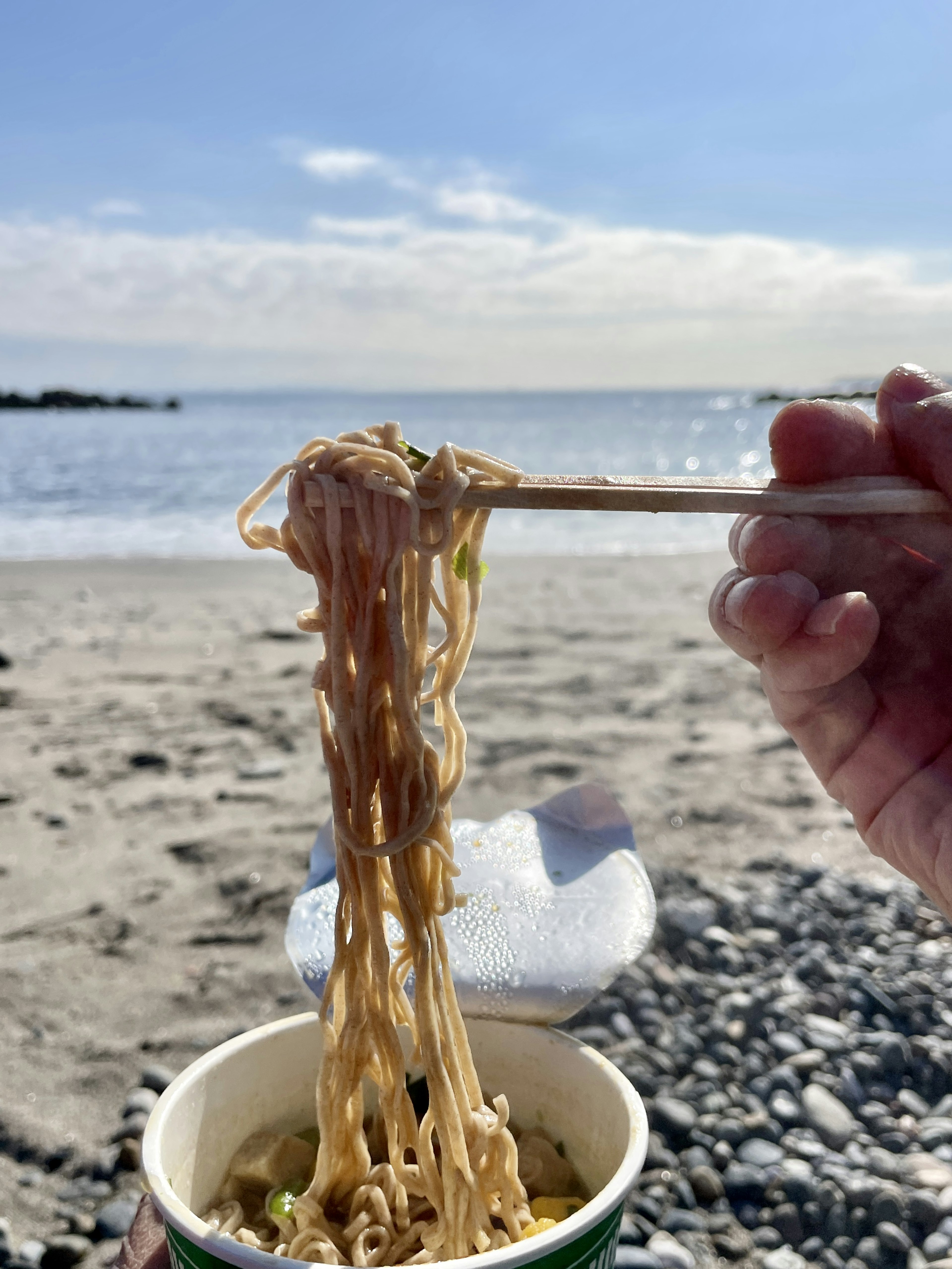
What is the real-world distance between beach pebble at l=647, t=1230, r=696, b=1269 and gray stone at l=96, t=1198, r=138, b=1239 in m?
1.12

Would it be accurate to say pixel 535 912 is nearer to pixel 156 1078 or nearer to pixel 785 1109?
pixel 785 1109

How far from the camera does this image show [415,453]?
1.47 metres

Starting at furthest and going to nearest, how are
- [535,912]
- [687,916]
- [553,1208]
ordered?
1. [687,916]
2. [535,912]
3. [553,1208]

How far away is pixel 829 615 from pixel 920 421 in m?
0.36

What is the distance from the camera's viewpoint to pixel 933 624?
5.52 ft

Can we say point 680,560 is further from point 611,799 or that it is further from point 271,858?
point 611,799

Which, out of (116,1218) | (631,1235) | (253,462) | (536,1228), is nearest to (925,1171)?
(631,1235)

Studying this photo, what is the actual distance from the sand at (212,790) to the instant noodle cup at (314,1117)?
873mm

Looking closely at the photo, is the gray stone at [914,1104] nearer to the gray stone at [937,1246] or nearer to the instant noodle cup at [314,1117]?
the gray stone at [937,1246]

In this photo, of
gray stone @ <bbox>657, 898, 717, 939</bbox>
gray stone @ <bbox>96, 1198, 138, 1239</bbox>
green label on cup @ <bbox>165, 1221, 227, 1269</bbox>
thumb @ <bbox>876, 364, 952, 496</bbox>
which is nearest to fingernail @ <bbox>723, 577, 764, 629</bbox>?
thumb @ <bbox>876, 364, 952, 496</bbox>

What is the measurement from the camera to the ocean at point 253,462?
42.7 ft

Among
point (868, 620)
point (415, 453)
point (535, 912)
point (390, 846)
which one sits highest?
point (415, 453)

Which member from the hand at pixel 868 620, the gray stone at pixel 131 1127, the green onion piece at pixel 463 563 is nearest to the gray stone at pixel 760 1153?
the hand at pixel 868 620

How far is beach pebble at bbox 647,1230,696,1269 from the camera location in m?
2.03
